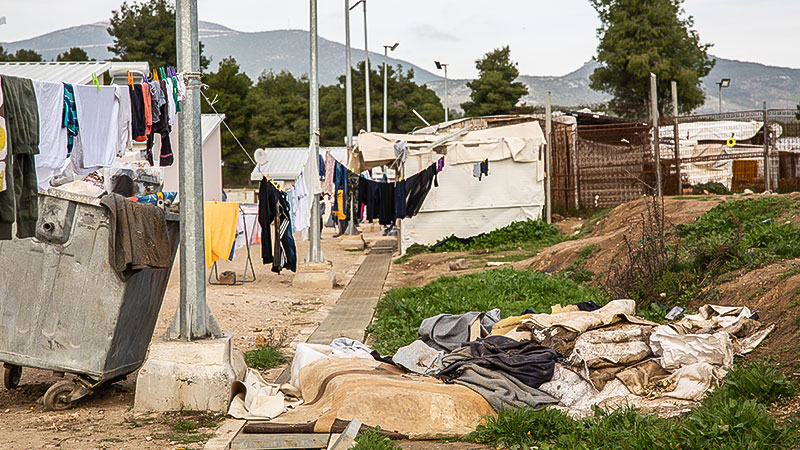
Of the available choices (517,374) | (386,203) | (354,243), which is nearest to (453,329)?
(517,374)

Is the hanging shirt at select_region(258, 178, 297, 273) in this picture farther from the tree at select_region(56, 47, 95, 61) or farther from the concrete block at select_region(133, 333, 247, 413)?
the tree at select_region(56, 47, 95, 61)

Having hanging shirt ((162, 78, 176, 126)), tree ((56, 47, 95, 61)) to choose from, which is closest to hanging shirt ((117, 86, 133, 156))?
hanging shirt ((162, 78, 176, 126))

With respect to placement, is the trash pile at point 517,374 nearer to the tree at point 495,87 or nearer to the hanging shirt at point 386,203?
the hanging shirt at point 386,203

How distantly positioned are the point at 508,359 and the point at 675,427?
2.02 metres

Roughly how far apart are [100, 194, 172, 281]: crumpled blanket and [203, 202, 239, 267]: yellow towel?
8395mm

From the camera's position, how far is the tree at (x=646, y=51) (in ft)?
161

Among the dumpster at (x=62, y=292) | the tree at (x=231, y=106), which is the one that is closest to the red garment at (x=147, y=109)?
the dumpster at (x=62, y=292)

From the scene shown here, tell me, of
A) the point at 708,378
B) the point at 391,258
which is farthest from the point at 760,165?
the point at 708,378

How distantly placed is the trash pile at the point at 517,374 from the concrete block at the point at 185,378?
17 cm

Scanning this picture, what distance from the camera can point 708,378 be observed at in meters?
6.45

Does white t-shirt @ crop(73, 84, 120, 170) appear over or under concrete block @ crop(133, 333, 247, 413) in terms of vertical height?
over

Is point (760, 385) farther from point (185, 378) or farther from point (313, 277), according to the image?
point (313, 277)

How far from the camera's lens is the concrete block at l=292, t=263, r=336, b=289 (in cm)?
1638

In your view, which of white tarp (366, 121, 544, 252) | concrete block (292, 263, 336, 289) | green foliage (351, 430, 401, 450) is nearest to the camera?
green foliage (351, 430, 401, 450)
